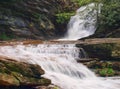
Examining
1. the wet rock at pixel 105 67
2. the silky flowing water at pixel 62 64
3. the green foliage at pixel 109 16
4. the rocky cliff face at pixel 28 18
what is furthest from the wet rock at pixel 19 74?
the rocky cliff face at pixel 28 18

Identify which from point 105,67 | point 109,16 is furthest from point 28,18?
point 105,67

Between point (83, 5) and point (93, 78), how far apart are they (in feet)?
53.2

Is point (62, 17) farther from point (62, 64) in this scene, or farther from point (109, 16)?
point (62, 64)

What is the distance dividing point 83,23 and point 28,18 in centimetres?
451

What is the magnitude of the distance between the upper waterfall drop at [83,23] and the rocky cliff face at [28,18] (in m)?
1.55

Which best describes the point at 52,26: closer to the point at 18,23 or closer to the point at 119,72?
the point at 18,23

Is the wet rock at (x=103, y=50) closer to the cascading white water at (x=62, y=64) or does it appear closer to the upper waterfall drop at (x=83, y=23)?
the cascading white water at (x=62, y=64)

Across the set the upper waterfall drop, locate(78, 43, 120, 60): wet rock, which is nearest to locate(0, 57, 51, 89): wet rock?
locate(78, 43, 120, 60): wet rock

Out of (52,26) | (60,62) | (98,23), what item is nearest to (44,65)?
(60,62)

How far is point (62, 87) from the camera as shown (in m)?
13.3

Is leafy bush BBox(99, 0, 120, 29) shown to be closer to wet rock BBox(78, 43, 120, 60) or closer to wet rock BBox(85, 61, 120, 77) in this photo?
wet rock BBox(78, 43, 120, 60)

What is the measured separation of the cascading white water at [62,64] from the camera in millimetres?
14453

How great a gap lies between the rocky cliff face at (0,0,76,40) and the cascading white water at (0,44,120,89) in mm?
7735

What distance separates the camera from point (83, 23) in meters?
28.9
